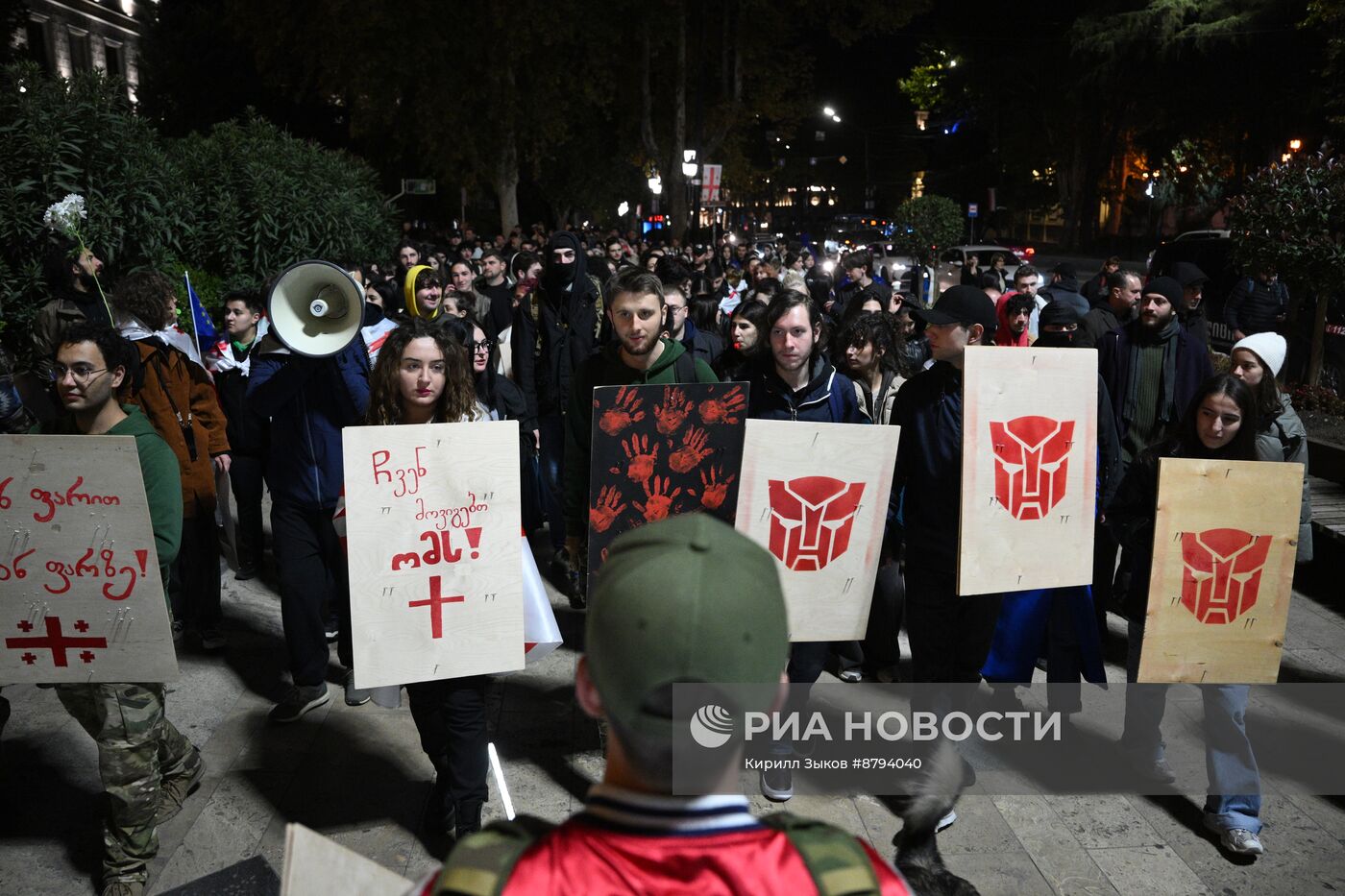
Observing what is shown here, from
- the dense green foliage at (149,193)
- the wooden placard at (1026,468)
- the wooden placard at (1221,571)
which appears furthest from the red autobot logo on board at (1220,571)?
the dense green foliage at (149,193)

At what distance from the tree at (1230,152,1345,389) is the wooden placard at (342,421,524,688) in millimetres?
8718

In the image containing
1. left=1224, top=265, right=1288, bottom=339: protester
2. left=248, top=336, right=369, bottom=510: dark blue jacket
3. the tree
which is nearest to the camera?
left=248, top=336, right=369, bottom=510: dark blue jacket


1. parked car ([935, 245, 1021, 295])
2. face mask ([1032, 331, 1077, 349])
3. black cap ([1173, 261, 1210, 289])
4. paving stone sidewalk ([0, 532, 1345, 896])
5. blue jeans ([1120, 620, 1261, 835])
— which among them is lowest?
paving stone sidewalk ([0, 532, 1345, 896])

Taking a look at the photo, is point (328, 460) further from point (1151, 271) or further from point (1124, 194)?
point (1124, 194)

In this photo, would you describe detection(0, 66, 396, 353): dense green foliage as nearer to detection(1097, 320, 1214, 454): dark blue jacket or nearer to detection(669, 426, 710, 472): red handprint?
detection(669, 426, 710, 472): red handprint

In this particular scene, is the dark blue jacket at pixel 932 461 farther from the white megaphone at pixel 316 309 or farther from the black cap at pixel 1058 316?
the white megaphone at pixel 316 309

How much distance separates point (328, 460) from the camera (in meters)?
4.64

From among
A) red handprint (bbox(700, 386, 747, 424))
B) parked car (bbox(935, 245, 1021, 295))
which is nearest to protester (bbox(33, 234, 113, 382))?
red handprint (bbox(700, 386, 747, 424))

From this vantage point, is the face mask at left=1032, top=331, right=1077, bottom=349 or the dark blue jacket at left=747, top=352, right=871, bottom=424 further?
the face mask at left=1032, top=331, right=1077, bottom=349

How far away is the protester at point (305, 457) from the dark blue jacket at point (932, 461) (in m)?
2.32

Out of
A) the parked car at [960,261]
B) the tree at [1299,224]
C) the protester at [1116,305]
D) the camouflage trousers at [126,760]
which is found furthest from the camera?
the parked car at [960,261]

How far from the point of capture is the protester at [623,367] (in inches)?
169

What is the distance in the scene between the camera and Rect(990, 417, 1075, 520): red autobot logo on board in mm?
3908

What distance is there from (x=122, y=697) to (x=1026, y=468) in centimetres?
325
